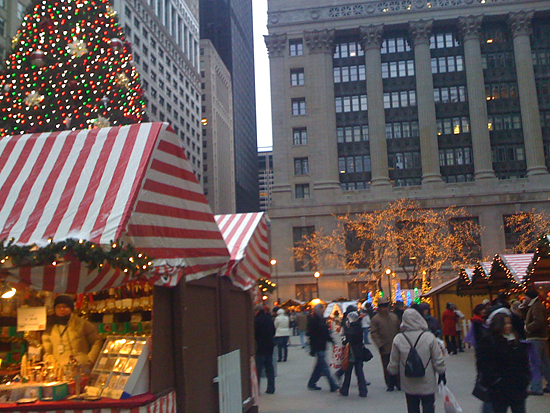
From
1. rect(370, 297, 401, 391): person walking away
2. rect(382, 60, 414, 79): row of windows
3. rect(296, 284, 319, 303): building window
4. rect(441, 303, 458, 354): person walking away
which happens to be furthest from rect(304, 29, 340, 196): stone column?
rect(370, 297, 401, 391): person walking away

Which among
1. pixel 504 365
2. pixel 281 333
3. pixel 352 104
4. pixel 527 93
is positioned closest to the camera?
pixel 504 365

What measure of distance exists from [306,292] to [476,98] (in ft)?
91.5

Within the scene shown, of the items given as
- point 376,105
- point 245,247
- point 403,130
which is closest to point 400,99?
point 376,105

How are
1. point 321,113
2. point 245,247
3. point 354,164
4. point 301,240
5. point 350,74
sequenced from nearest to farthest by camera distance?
point 245,247 < point 301,240 < point 321,113 < point 354,164 < point 350,74

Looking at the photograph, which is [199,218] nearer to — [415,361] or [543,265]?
[415,361]

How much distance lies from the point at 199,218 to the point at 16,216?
2.49 m

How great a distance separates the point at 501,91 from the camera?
65500 mm

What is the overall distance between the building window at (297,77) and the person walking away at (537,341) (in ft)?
186

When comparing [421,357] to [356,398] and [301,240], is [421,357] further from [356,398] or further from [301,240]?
[301,240]

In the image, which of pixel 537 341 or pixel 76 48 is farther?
pixel 76 48

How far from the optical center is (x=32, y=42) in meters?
20.4

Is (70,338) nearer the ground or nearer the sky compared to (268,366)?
nearer the sky

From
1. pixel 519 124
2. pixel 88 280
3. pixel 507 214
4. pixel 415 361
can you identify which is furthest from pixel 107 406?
pixel 519 124

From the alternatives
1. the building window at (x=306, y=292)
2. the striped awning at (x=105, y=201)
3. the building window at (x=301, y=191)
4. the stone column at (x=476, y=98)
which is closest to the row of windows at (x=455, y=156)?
the stone column at (x=476, y=98)
